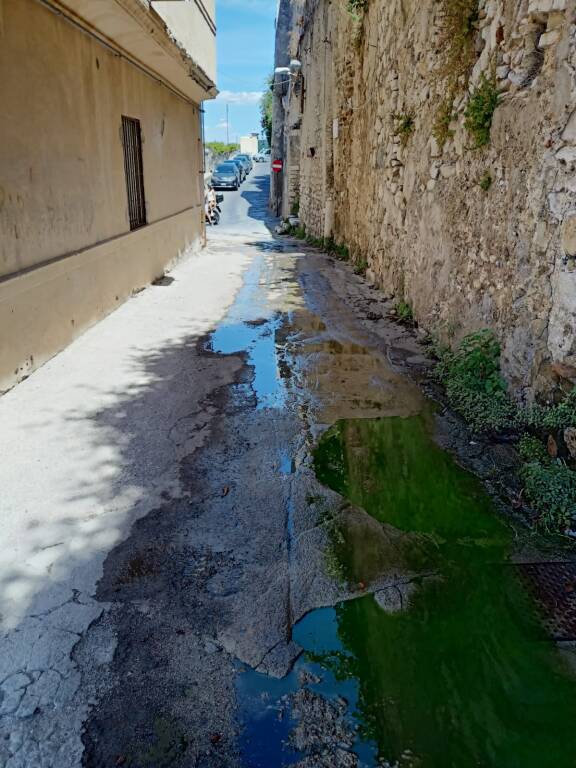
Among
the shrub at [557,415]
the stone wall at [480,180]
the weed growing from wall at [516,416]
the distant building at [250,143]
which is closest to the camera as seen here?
the weed growing from wall at [516,416]

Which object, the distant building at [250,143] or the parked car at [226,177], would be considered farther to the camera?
the distant building at [250,143]

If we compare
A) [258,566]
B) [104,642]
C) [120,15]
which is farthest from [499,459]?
[120,15]

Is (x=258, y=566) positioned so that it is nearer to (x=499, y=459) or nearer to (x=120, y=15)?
(x=499, y=459)

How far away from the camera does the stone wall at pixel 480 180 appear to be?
150 inches

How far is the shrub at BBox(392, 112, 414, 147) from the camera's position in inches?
301

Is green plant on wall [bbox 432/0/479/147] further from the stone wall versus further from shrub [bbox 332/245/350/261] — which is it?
shrub [bbox 332/245/350/261]

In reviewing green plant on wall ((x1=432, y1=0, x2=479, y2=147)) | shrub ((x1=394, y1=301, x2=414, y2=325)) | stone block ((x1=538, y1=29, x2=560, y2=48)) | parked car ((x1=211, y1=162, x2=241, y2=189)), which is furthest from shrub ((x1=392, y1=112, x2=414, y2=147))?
parked car ((x1=211, y1=162, x2=241, y2=189))

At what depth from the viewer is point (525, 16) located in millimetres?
4301

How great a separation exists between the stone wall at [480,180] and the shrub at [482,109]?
0.25 ft

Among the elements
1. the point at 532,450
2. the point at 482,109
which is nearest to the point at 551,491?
the point at 532,450

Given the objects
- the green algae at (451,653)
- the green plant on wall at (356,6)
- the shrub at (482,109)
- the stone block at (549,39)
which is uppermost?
the green plant on wall at (356,6)

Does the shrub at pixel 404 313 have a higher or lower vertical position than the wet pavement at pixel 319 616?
higher

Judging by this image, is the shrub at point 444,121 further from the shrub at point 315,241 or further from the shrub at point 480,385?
the shrub at point 315,241

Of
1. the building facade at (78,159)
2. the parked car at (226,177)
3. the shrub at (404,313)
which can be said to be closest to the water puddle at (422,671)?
the building facade at (78,159)
